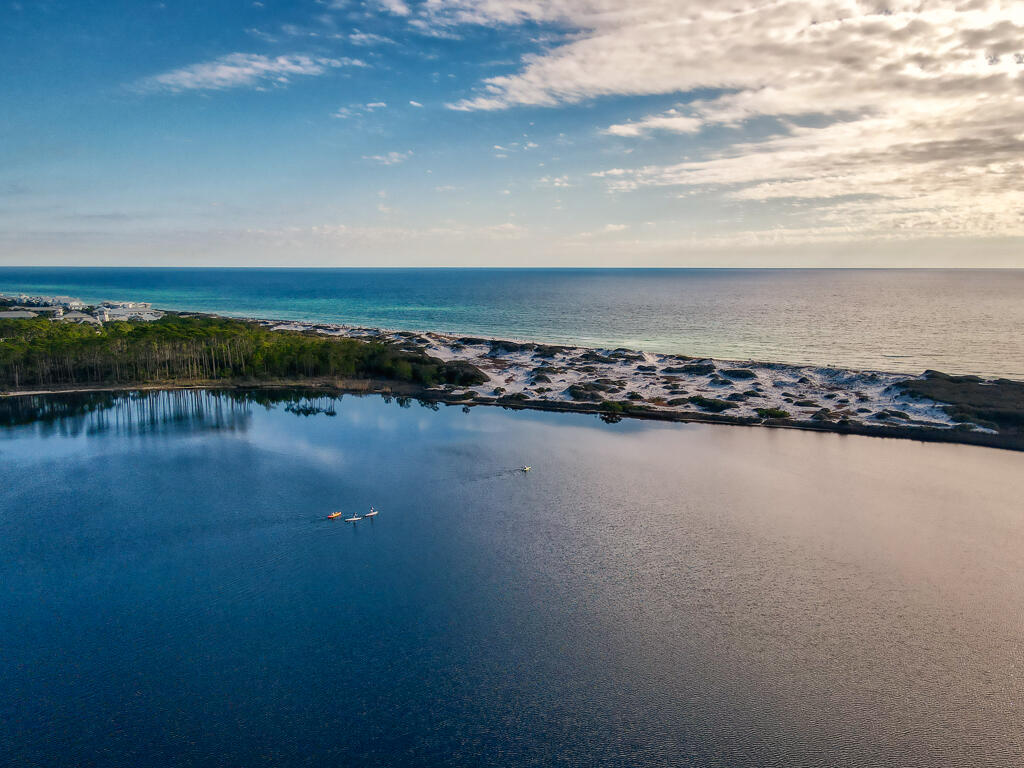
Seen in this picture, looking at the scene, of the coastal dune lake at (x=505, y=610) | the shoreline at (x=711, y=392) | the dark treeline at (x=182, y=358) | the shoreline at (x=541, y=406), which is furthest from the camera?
the dark treeline at (x=182, y=358)

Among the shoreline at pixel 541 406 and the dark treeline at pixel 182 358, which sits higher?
the dark treeline at pixel 182 358

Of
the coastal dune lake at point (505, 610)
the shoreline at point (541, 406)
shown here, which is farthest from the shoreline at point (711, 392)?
the coastal dune lake at point (505, 610)

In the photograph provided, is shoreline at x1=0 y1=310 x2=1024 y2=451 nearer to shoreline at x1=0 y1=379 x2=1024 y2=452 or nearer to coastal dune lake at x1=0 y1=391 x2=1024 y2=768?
shoreline at x1=0 y1=379 x2=1024 y2=452

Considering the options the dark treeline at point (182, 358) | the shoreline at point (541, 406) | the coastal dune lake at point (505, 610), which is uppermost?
the dark treeline at point (182, 358)

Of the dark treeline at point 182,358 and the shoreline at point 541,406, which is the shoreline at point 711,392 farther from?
the dark treeline at point 182,358

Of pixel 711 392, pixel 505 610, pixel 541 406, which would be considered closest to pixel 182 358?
pixel 541 406

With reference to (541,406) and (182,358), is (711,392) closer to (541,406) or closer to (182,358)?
(541,406)
